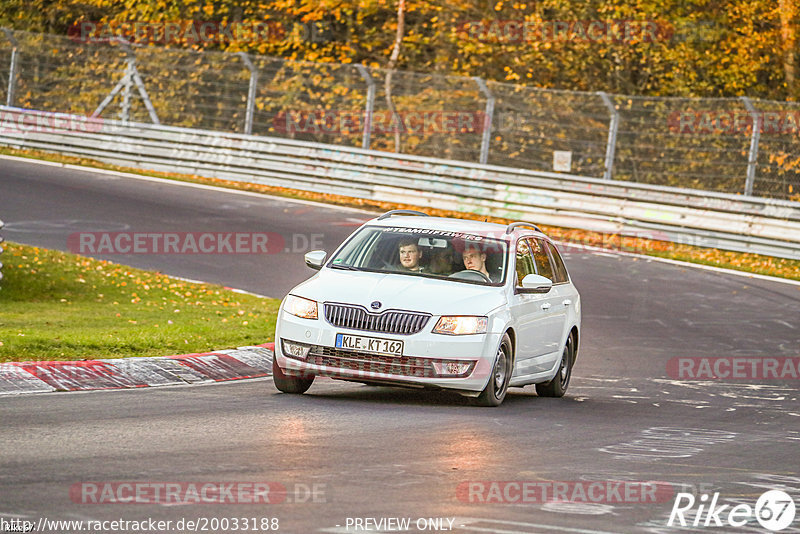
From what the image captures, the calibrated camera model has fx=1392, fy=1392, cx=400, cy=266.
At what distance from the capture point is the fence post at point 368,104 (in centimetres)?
2897

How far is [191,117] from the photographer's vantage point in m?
31.8

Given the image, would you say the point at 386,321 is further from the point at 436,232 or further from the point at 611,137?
the point at 611,137

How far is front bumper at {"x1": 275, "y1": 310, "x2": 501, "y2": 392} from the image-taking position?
10.4m

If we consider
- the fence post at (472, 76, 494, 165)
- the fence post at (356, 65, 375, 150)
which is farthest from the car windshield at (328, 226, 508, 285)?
the fence post at (356, 65, 375, 150)

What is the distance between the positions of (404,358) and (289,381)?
1.07 metres

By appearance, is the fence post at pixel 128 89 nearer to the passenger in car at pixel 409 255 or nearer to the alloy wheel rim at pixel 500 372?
the passenger in car at pixel 409 255

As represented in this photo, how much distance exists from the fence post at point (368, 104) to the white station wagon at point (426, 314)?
16887 mm

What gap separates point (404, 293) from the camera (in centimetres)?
1063

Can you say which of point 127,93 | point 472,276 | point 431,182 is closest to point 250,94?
point 127,93

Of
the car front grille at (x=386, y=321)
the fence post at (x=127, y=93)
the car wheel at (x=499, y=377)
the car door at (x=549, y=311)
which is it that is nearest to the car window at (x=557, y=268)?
the car door at (x=549, y=311)

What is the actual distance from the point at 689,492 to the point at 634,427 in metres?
2.84

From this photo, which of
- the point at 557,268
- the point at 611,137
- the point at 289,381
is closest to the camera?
the point at 289,381

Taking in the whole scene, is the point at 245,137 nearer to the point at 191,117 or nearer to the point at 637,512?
the point at 191,117

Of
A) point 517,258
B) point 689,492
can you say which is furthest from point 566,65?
point 689,492
